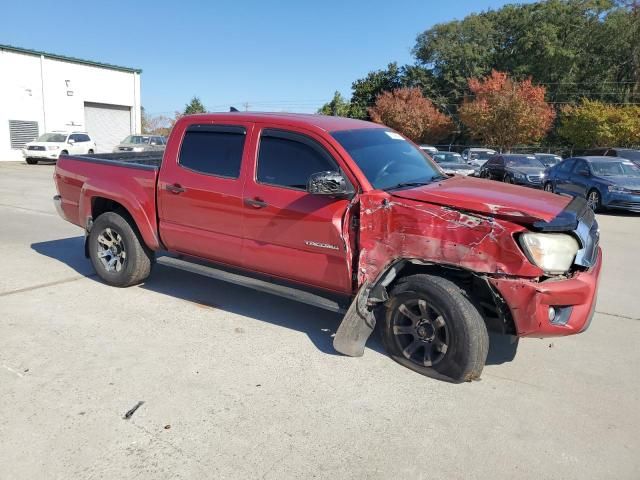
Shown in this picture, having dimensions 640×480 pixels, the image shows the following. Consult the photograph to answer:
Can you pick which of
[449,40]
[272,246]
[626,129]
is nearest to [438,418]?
[272,246]

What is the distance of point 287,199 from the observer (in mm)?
4512

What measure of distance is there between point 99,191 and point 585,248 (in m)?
4.80

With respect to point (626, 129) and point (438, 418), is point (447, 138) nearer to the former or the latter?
point (626, 129)

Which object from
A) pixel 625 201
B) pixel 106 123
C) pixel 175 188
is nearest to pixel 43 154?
pixel 106 123

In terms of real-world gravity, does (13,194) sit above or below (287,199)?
below

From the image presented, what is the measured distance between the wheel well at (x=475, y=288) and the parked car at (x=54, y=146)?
28765 mm

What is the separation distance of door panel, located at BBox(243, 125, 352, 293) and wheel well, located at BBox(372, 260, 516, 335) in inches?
17.7

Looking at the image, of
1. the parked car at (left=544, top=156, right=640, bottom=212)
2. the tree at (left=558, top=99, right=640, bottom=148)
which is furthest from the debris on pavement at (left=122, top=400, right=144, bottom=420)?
the tree at (left=558, top=99, right=640, bottom=148)

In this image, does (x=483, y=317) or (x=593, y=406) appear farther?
(x=483, y=317)

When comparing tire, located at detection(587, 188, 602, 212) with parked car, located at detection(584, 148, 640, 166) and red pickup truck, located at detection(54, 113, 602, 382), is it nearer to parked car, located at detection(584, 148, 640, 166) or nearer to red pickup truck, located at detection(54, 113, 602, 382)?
parked car, located at detection(584, 148, 640, 166)

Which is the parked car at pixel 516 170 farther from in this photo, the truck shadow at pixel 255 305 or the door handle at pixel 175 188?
the door handle at pixel 175 188

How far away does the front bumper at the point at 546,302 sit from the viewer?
11.8ft

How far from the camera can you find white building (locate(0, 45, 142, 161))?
33.0 metres

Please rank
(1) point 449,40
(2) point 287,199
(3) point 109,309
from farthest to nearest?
(1) point 449,40
(3) point 109,309
(2) point 287,199
